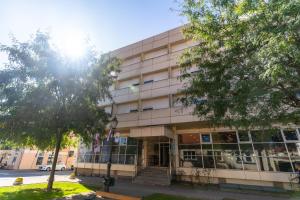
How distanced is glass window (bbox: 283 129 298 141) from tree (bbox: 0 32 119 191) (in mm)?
13888

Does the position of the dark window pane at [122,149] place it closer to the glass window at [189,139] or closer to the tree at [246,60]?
the glass window at [189,139]

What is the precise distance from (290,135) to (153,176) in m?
11.4

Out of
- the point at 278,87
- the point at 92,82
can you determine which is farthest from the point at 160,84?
the point at 278,87

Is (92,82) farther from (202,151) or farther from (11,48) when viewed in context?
(202,151)

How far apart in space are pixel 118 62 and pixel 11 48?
813 centimetres

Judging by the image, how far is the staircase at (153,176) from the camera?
641 inches

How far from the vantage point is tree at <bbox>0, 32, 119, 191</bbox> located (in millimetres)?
12234

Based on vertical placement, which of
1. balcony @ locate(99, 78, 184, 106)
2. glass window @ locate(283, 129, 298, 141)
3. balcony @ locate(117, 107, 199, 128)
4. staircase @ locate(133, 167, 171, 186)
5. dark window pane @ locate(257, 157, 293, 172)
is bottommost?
staircase @ locate(133, 167, 171, 186)

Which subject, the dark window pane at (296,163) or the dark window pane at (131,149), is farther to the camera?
the dark window pane at (131,149)

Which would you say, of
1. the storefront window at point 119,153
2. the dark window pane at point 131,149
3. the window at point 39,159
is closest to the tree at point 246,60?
the dark window pane at point 131,149

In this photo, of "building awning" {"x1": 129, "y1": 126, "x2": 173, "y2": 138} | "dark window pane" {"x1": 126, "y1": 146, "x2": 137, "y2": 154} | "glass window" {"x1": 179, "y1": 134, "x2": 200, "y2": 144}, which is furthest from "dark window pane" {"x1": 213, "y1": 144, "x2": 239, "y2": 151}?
"dark window pane" {"x1": 126, "y1": 146, "x2": 137, "y2": 154}

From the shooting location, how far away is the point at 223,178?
51.1 ft

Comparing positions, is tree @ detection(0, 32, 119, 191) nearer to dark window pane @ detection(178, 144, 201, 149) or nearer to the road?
the road

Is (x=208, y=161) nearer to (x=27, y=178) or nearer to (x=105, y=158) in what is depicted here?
(x=105, y=158)
